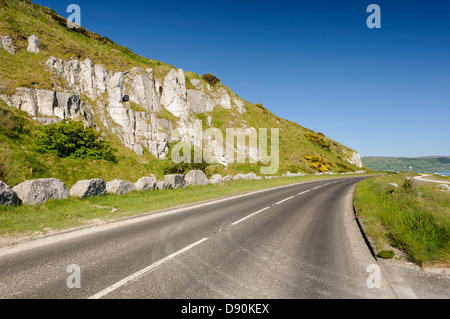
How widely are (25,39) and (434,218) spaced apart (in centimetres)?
4835

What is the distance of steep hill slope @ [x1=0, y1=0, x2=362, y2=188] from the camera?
2448 centimetres

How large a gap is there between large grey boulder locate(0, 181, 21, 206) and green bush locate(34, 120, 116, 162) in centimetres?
950

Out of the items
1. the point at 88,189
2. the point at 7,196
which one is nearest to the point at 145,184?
the point at 88,189

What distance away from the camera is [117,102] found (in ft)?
115

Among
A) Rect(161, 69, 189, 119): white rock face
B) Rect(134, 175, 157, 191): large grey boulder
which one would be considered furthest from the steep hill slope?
Rect(134, 175, 157, 191): large grey boulder

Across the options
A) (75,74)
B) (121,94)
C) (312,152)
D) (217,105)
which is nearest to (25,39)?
(75,74)

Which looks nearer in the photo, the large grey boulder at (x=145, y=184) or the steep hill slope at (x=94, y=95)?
→ the large grey boulder at (x=145, y=184)

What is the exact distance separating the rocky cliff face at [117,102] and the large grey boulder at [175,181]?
17.4 meters

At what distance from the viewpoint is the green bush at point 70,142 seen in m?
17.9

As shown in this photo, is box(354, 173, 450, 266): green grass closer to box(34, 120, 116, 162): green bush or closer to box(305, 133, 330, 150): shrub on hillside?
box(34, 120, 116, 162): green bush

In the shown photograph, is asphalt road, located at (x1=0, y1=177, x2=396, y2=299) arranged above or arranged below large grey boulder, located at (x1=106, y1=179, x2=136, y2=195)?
below

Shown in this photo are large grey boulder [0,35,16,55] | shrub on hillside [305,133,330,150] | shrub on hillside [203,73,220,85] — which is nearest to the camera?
large grey boulder [0,35,16,55]

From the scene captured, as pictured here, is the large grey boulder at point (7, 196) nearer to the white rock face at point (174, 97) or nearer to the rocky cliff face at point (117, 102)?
the rocky cliff face at point (117, 102)

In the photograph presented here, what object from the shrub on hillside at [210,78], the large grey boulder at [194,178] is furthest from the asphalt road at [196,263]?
the shrub on hillside at [210,78]
